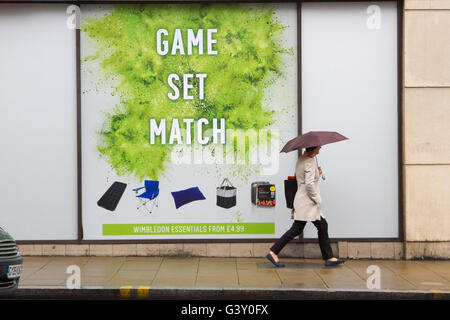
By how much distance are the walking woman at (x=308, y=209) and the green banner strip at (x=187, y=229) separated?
0.91m

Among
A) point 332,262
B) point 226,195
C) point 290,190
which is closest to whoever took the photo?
point 332,262

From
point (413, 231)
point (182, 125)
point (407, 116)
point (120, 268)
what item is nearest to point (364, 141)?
point (407, 116)

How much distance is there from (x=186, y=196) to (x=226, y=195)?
0.66 m

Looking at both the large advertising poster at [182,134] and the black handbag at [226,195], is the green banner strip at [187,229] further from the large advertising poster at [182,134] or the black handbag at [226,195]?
the black handbag at [226,195]

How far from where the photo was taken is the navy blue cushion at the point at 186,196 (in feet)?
35.8

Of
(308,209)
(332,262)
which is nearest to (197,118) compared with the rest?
(308,209)

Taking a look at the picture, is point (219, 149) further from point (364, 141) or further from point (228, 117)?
point (364, 141)

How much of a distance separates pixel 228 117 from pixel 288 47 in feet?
4.96

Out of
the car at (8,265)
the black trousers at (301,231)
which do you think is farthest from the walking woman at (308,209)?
the car at (8,265)

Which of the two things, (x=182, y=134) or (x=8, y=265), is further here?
(x=182, y=134)

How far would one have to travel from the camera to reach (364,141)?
1089 centimetres

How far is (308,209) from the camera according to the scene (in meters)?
9.86

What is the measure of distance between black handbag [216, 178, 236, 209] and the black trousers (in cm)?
124

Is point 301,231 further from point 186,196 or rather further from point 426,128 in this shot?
point 426,128
